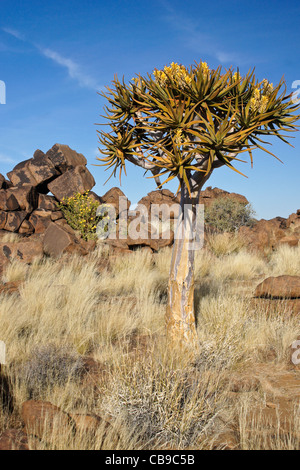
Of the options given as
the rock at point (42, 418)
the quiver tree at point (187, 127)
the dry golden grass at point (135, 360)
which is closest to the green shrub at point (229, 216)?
the dry golden grass at point (135, 360)

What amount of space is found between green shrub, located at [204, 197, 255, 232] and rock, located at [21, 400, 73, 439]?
17.3 m

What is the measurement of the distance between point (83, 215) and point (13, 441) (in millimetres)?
13168

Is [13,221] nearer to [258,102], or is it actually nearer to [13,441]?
[258,102]

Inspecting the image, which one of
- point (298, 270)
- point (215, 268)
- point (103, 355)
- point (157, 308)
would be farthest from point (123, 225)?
point (103, 355)

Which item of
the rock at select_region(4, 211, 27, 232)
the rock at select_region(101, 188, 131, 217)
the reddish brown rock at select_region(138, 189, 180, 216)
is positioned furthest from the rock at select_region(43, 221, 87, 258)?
the reddish brown rock at select_region(138, 189, 180, 216)

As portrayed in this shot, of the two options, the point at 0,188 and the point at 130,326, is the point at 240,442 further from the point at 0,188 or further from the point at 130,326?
the point at 0,188

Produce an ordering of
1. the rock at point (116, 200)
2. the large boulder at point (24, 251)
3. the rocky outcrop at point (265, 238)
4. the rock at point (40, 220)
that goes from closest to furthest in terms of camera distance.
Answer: the large boulder at point (24, 251), the rocky outcrop at point (265, 238), the rock at point (40, 220), the rock at point (116, 200)

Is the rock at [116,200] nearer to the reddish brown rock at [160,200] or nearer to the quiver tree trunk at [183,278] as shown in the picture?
the reddish brown rock at [160,200]

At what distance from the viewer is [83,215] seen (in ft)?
51.8

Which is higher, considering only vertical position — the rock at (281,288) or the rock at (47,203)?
the rock at (47,203)

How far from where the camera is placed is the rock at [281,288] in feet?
24.2

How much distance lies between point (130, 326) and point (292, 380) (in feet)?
8.66

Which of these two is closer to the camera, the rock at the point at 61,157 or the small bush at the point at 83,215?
the small bush at the point at 83,215

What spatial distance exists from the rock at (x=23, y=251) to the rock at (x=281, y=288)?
24.5 ft
